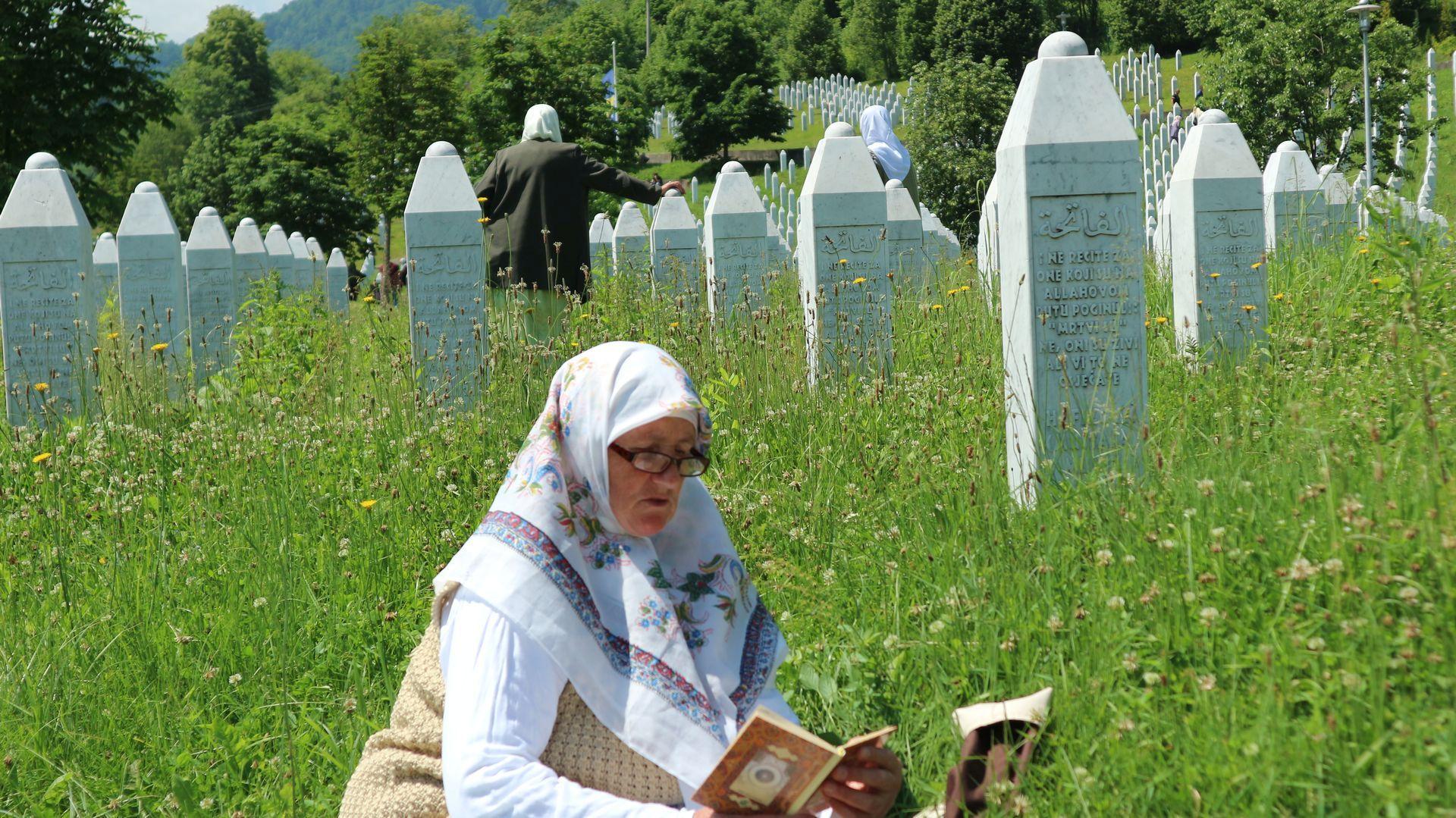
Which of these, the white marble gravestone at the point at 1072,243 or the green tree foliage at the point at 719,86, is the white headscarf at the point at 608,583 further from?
the green tree foliage at the point at 719,86

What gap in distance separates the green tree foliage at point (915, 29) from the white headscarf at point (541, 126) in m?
70.1

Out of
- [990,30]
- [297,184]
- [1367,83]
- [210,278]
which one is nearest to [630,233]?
[210,278]

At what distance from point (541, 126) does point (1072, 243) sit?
208 inches

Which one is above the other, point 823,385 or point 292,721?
point 823,385

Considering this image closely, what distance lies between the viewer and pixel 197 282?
13516 millimetres

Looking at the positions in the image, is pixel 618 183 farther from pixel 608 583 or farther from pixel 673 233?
pixel 608 583

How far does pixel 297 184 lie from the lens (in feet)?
178

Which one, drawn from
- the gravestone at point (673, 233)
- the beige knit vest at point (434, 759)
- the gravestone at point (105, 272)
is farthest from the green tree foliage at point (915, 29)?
the beige knit vest at point (434, 759)

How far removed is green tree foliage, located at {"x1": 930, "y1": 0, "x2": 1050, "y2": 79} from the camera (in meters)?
69.4

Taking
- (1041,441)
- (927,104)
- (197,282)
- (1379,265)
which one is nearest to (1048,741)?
(1041,441)

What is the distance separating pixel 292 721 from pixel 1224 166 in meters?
6.34

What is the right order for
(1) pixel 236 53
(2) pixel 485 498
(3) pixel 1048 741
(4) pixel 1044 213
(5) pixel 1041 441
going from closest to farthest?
(3) pixel 1048 741
(5) pixel 1041 441
(4) pixel 1044 213
(2) pixel 485 498
(1) pixel 236 53

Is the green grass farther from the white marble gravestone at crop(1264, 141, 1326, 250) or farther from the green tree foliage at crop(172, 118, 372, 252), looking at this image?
the green tree foliage at crop(172, 118, 372, 252)

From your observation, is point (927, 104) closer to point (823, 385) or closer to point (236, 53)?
point (823, 385)
